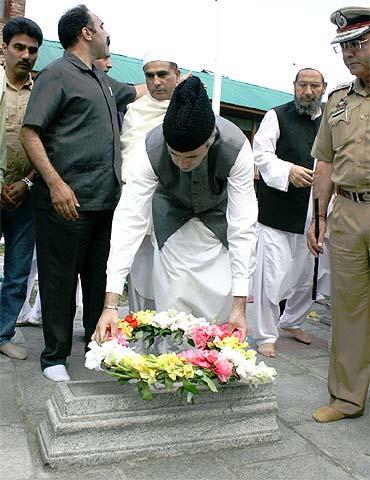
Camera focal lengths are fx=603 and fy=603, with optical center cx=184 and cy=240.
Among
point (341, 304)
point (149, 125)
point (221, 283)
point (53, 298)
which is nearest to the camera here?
point (221, 283)

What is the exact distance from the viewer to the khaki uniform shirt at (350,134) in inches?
124

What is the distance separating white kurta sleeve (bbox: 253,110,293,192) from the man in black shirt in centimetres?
129

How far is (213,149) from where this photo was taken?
2855 mm

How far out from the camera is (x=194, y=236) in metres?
3.14

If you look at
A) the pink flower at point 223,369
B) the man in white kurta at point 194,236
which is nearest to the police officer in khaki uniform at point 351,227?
the man in white kurta at point 194,236

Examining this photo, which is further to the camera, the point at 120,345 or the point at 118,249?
the point at 118,249

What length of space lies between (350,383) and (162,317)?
1169 millimetres

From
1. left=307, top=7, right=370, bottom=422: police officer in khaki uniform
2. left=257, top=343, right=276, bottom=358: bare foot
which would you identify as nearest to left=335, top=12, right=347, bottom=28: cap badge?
left=307, top=7, right=370, bottom=422: police officer in khaki uniform

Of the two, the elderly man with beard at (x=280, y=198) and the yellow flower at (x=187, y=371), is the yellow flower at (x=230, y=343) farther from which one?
the elderly man with beard at (x=280, y=198)

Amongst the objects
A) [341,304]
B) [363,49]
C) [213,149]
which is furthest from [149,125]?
[341,304]

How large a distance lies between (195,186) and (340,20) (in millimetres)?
1217

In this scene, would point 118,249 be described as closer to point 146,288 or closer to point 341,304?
point 146,288

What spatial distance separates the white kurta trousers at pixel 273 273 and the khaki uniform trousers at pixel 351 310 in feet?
3.72

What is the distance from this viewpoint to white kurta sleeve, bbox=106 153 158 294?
2.87m
